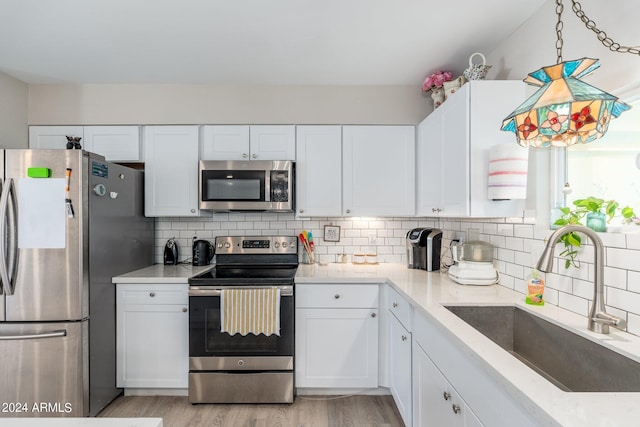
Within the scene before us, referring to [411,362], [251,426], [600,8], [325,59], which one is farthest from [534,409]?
[325,59]

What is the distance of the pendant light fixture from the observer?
3.23 feet

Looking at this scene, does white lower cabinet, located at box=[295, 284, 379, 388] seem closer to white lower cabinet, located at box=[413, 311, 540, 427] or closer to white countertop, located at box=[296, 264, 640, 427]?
white countertop, located at box=[296, 264, 640, 427]

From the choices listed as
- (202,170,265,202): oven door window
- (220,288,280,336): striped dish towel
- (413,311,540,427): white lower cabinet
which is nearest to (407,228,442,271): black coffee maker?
(413,311,540,427): white lower cabinet

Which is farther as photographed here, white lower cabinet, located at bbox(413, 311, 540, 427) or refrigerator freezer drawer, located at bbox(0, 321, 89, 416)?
refrigerator freezer drawer, located at bbox(0, 321, 89, 416)

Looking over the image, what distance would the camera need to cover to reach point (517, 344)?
5.11 ft

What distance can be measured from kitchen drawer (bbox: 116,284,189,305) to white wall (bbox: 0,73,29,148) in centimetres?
145

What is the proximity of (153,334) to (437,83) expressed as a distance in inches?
104

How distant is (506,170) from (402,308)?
93cm

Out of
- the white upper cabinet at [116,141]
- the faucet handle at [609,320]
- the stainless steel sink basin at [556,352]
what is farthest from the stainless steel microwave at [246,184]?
the faucet handle at [609,320]

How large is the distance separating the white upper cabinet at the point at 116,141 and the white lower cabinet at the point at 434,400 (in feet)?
8.33

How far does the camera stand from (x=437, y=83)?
239 centimetres

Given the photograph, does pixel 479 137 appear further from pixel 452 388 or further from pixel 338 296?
pixel 338 296

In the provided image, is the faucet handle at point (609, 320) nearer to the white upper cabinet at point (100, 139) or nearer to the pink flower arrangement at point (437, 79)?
the pink flower arrangement at point (437, 79)

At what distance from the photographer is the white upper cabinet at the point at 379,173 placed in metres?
2.74
